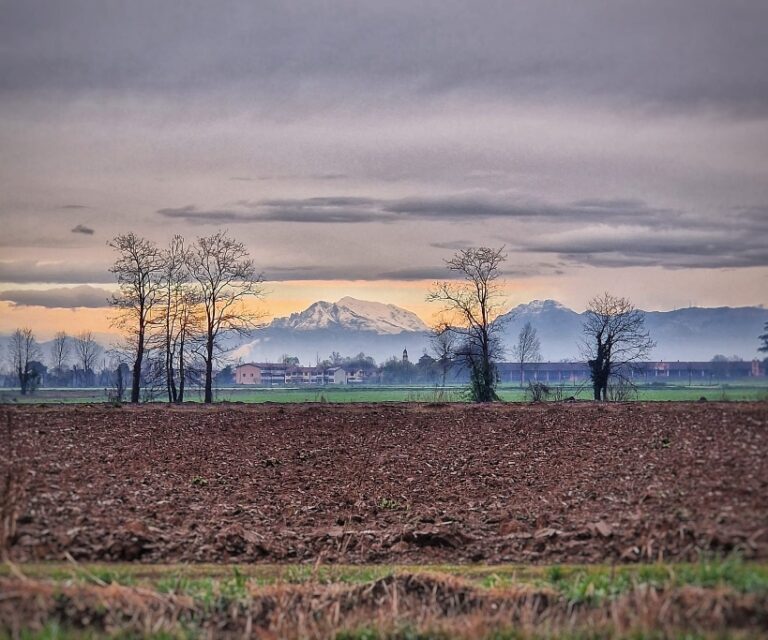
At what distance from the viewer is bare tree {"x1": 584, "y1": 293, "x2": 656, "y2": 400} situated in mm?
48812

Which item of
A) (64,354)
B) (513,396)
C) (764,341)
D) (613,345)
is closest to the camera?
(764,341)

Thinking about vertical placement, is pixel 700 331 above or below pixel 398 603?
above

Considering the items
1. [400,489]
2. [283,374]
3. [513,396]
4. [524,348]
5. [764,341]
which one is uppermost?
[524,348]

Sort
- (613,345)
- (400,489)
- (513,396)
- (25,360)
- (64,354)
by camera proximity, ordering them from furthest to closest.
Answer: (64,354) → (25,360) → (513,396) → (613,345) → (400,489)

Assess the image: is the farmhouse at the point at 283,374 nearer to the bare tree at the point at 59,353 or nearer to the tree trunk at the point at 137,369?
the bare tree at the point at 59,353

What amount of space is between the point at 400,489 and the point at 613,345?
29.0 meters

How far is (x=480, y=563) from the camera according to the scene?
15.7 m

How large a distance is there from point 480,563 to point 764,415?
8015mm

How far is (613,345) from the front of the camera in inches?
1950

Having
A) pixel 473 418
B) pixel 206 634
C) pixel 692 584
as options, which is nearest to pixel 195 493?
pixel 206 634

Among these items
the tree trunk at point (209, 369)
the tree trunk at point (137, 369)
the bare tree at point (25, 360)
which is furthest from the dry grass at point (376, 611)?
the bare tree at point (25, 360)

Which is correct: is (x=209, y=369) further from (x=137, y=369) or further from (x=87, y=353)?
(x=87, y=353)

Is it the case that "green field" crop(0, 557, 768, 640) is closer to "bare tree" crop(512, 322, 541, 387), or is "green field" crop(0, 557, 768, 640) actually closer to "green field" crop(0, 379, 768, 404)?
"green field" crop(0, 379, 768, 404)

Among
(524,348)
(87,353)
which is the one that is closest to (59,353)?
(87,353)
